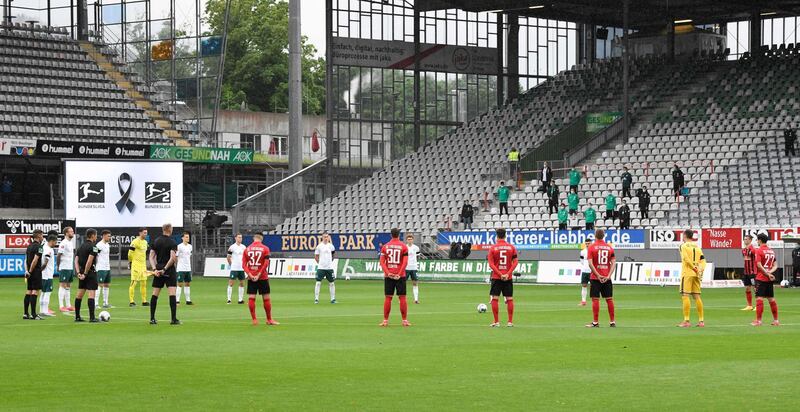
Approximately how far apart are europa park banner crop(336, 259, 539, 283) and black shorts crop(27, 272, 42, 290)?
25355mm

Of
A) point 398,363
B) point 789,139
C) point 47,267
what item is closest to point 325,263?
point 47,267

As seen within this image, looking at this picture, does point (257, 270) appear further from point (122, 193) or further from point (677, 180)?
point (677, 180)

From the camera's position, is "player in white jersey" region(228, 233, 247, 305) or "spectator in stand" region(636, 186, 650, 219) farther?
"spectator in stand" region(636, 186, 650, 219)

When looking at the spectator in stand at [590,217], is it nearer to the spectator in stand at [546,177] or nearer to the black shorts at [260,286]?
the spectator in stand at [546,177]

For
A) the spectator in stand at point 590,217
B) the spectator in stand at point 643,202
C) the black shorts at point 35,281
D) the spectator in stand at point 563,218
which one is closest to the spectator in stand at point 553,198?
the spectator in stand at point 563,218

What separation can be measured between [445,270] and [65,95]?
24.1 m

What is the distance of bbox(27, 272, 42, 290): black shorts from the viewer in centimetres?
2702

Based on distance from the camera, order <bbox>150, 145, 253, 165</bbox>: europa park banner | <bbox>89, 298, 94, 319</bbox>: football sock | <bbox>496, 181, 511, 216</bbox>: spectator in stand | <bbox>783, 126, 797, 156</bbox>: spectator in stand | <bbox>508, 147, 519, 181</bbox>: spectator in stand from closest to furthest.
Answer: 1. <bbox>89, 298, 94, 319</bbox>: football sock
2. <bbox>783, 126, 797, 156</bbox>: spectator in stand
3. <bbox>496, 181, 511, 216</bbox>: spectator in stand
4. <bbox>150, 145, 253, 165</bbox>: europa park banner
5. <bbox>508, 147, 519, 181</bbox>: spectator in stand

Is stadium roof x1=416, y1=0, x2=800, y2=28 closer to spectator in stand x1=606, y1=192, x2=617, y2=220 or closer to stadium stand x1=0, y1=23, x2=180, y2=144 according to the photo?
stadium stand x1=0, y1=23, x2=180, y2=144

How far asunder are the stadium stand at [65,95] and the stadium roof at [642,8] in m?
16.1

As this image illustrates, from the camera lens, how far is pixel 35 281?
27141mm

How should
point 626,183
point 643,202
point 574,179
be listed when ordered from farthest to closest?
point 574,179 < point 626,183 < point 643,202

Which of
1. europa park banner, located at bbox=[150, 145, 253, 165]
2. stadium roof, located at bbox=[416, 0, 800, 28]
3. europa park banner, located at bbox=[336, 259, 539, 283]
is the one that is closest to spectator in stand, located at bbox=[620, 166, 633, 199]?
europa park banner, located at bbox=[336, 259, 539, 283]

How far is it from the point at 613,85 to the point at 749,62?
23.6 feet
